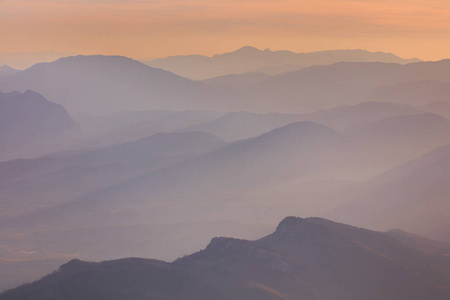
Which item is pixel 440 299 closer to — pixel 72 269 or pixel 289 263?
pixel 289 263

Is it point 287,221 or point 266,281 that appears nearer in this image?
point 266,281

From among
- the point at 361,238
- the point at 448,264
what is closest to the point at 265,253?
the point at 361,238

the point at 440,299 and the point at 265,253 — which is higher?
the point at 265,253

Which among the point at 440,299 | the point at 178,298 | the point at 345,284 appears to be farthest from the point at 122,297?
the point at 440,299

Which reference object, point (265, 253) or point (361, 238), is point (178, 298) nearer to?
point (265, 253)

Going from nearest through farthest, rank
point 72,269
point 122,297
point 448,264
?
point 122,297 → point 72,269 → point 448,264

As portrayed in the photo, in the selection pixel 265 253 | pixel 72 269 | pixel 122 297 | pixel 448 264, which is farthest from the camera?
pixel 448 264
